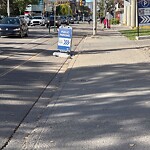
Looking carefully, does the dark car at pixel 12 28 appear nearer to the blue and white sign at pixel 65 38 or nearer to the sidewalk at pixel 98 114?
the blue and white sign at pixel 65 38

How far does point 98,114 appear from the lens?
304 inches

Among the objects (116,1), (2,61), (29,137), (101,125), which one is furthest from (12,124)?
(116,1)

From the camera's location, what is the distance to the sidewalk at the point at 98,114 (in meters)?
6.08

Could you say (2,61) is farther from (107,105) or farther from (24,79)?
(107,105)

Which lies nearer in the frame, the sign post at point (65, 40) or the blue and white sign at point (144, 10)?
the sign post at point (65, 40)

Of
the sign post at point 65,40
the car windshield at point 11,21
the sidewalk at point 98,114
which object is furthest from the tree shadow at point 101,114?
the car windshield at point 11,21

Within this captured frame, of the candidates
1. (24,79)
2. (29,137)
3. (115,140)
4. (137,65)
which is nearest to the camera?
(115,140)

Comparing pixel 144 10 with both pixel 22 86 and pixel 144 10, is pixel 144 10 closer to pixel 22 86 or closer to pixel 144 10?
pixel 144 10

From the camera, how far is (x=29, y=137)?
6.56m

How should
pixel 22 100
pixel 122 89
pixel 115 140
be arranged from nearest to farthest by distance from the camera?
pixel 115 140
pixel 22 100
pixel 122 89

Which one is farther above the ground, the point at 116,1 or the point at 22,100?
the point at 116,1

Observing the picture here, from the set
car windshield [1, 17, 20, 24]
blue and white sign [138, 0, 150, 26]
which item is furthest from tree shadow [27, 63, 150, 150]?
car windshield [1, 17, 20, 24]

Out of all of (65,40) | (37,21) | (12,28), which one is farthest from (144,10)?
(37,21)

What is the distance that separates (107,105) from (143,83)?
8.33 ft
